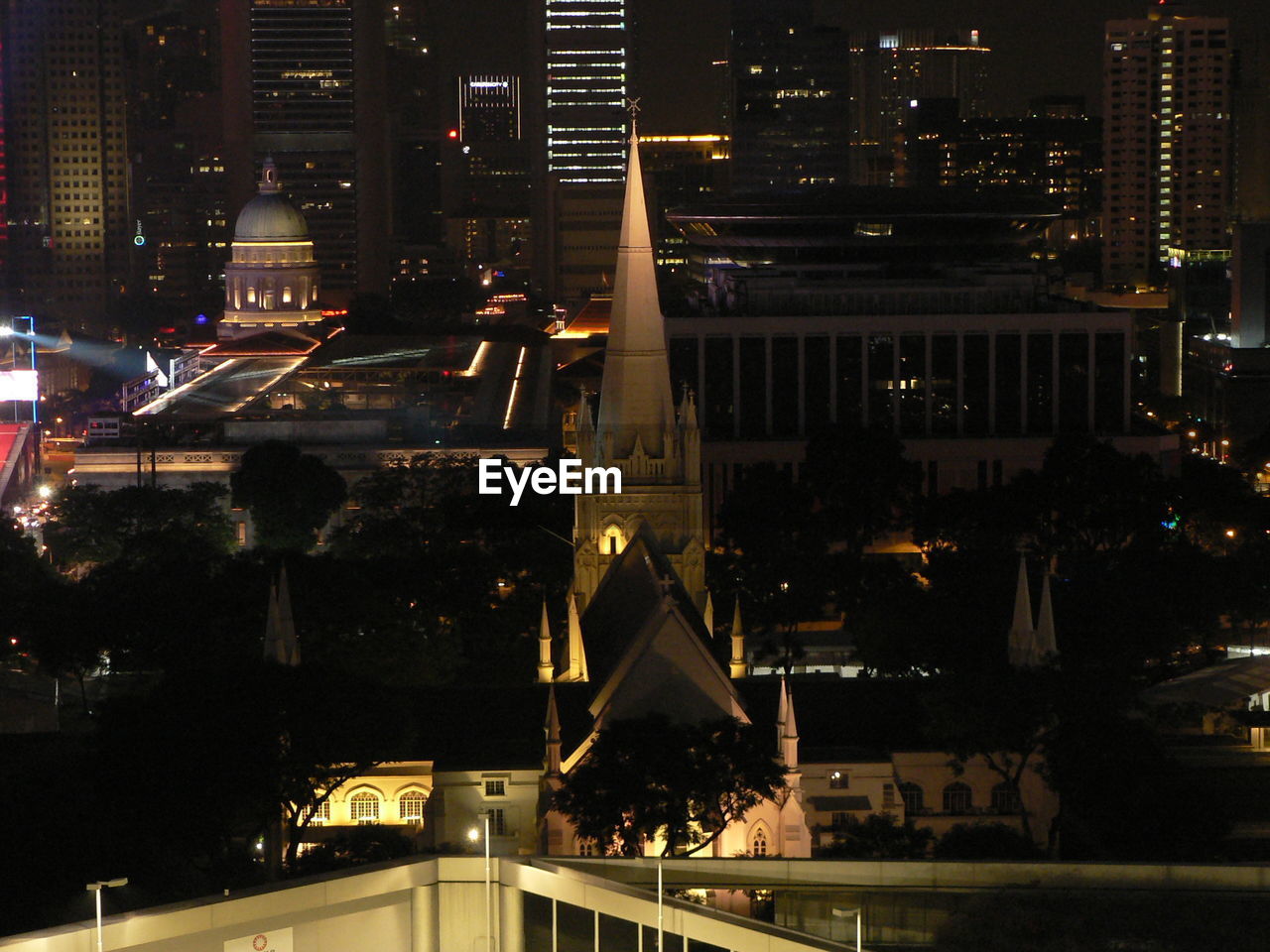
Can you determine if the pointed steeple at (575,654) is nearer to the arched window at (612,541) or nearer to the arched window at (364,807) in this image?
the arched window at (612,541)

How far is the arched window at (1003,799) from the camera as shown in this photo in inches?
3445

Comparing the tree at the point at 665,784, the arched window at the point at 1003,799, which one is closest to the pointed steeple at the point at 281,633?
the tree at the point at 665,784

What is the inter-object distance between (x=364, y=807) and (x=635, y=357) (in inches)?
871

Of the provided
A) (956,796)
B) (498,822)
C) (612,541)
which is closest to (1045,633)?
(956,796)

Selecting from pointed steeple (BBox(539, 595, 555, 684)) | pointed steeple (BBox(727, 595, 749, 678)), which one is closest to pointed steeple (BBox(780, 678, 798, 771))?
pointed steeple (BBox(539, 595, 555, 684))

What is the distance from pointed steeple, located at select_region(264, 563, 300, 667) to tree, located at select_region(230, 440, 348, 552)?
58.7m

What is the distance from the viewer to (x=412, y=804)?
287 ft

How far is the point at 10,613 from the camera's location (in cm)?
11238

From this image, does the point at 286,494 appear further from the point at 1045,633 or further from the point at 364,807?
the point at 1045,633

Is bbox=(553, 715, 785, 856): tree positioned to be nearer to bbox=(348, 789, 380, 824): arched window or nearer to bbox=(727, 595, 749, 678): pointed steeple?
bbox=(348, 789, 380, 824): arched window

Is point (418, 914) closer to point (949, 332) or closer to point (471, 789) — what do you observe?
point (471, 789)

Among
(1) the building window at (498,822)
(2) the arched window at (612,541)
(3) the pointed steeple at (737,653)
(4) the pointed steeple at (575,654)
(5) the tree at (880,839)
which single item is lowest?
(1) the building window at (498,822)

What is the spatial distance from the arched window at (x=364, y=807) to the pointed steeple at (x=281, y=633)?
183 inches

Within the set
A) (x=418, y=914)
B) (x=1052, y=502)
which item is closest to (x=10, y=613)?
(x=1052, y=502)
